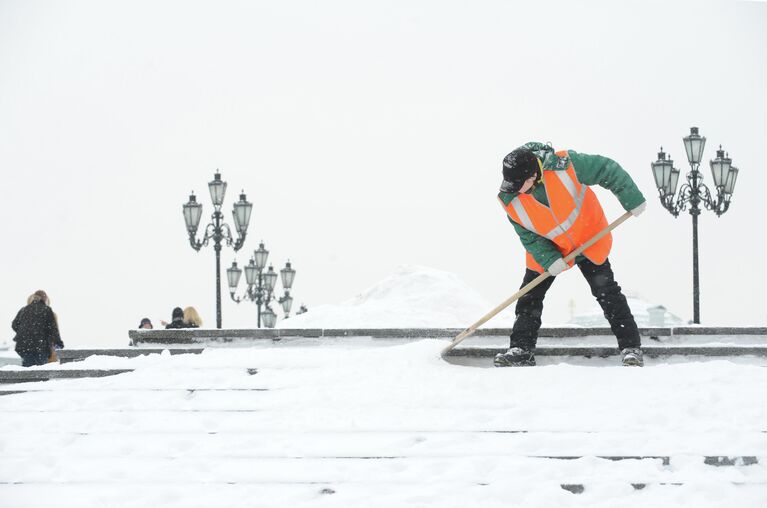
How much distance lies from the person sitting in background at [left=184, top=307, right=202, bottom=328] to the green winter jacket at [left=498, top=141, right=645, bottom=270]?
6.54 metres

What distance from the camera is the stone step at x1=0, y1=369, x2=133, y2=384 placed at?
265 inches

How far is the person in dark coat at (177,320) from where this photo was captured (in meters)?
12.4

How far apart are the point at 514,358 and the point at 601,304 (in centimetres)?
73

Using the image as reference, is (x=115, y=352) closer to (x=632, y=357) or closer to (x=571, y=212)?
(x=571, y=212)

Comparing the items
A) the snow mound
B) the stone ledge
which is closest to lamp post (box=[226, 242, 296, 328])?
the snow mound

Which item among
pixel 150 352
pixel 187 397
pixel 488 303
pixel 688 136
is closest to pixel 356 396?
pixel 187 397

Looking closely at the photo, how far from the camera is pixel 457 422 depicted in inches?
199

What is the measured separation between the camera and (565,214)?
20.5ft

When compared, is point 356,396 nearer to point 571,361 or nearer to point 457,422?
point 457,422

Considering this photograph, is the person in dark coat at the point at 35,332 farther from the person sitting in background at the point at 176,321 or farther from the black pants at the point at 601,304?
the black pants at the point at 601,304

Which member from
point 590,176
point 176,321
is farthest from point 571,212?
point 176,321

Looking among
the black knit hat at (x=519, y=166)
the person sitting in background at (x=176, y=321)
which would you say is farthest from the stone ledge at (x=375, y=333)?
the person sitting in background at (x=176, y=321)

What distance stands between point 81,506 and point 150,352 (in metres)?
3.85

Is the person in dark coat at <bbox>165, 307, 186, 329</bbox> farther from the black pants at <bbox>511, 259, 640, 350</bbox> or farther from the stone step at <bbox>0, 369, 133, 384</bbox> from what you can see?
the black pants at <bbox>511, 259, 640, 350</bbox>
